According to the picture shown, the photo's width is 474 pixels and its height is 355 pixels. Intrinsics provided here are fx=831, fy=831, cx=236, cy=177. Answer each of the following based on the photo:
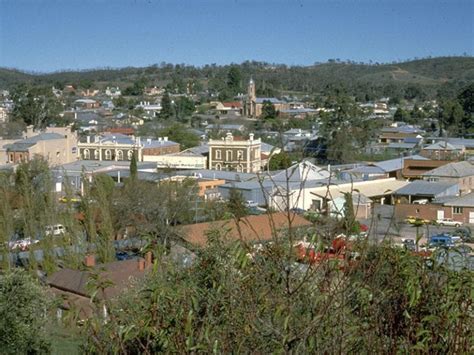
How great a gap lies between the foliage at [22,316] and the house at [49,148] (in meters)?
14.1

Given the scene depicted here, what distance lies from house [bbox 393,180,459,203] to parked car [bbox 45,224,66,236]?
7663 mm

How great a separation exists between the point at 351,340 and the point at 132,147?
1940cm

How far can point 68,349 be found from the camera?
531 centimetres

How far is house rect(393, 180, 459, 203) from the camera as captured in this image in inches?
604

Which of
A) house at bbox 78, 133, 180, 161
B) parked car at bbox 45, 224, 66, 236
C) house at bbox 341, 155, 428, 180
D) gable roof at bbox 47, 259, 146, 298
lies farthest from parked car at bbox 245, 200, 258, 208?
house at bbox 78, 133, 180, 161

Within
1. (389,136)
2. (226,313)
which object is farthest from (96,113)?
(226,313)

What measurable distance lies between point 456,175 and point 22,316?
13.0 m

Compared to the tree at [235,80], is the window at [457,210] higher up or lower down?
lower down

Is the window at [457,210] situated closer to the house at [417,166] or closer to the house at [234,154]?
the house at [417,166]

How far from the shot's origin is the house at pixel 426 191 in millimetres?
15352

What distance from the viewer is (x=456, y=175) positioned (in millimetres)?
16625

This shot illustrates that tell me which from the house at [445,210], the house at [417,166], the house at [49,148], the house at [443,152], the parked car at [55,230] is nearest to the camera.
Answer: the parked car at [55,230]

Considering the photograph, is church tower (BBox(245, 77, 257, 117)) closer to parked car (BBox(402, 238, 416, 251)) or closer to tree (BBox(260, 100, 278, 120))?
tree (BBox(260, 100, 278, 120))

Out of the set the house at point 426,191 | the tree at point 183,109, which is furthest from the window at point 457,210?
the tree at point 183,109
